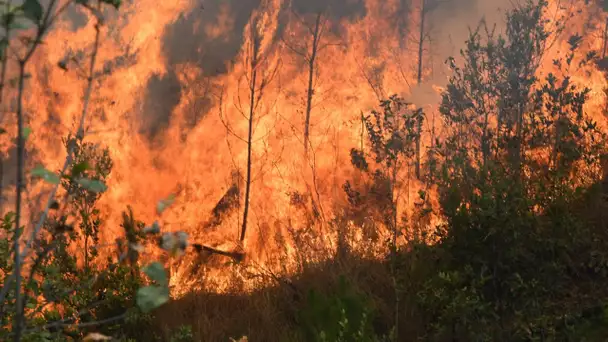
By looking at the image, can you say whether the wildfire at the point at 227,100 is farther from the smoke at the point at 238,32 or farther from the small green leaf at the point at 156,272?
the small green leaf at the point at 156,272

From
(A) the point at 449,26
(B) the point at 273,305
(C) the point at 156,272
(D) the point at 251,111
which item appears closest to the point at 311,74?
(D) the point at 251,111

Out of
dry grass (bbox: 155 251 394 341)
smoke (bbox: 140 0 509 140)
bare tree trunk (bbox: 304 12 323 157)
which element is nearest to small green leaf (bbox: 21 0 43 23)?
dry grass (bbox: 155 251 394 341)

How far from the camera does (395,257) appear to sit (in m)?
3.48

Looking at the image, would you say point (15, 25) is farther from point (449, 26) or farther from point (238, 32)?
point (449, 26)

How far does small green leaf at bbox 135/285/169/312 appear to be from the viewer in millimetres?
1006

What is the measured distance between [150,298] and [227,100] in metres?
7.24

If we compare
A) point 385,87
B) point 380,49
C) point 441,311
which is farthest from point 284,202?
point 441,311

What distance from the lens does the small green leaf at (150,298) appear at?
1006 millimetres

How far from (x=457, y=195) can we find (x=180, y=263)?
4.31m

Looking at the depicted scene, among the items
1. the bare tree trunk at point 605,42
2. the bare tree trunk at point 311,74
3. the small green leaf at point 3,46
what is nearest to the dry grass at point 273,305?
the small green leaf at point 3,46

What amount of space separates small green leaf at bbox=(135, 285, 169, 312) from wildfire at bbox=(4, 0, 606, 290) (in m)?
5.79

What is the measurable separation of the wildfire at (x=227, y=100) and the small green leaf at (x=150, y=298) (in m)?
5.79

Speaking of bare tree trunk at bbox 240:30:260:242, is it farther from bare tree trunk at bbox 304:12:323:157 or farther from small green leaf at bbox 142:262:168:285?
small green leaf at bbox 142:262:168:285

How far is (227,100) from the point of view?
26.6 ft
